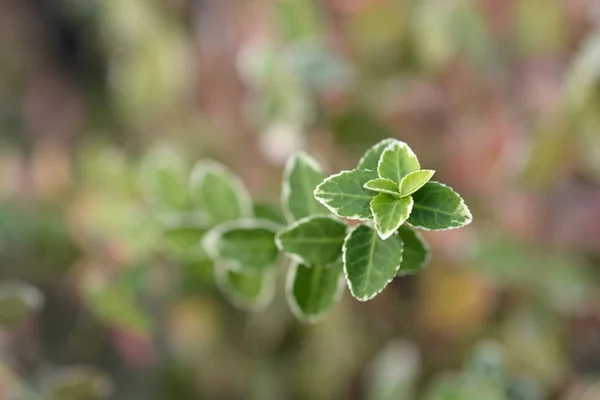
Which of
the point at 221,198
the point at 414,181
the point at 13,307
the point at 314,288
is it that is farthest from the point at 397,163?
the point at 13,307

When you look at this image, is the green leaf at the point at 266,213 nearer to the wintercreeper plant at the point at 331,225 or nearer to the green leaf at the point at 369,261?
the wintercreeper plant at the point at 331,225

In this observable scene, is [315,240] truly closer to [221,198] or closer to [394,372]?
[221,198]

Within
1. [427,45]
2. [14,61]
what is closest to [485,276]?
[427,45]

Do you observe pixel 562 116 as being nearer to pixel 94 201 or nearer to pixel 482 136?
pixel 482 136

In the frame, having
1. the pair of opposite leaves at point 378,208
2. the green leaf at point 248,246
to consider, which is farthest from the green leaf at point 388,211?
the green leaf at point 248,246

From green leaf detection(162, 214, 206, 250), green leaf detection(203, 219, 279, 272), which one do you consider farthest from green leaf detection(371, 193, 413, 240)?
green leaf detection(162, 214, 206, 250)

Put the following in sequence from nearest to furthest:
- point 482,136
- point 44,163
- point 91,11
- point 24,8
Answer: point 482,136 → point 44,163 → point 91,11 → point 24,8
